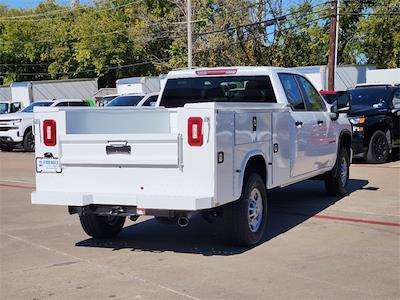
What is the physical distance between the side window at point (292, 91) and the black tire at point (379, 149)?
23.2ft

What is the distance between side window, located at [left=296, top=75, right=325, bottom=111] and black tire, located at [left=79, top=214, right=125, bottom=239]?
3.31 metres

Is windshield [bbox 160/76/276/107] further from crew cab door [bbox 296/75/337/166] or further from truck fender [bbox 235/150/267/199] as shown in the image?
truck fender [bbox 235/150/267/199]

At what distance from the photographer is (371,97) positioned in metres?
15.8

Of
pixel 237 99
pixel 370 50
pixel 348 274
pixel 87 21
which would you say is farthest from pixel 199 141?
pixel 87 21

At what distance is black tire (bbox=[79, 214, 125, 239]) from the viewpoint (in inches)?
280

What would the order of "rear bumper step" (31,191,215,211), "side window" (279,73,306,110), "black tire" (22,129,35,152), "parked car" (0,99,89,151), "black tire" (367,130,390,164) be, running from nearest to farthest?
"rear bumper step" (31,191,215,211) → "side window" (279,73,306,110) → "black tire" (367,130,390,164) → "parked car" (0,99,89,151) → "black tire" (22,129,35,152)

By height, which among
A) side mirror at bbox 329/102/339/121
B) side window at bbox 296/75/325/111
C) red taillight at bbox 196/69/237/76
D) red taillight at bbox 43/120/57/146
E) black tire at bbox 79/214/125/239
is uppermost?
red taillight at bbox 196/69/237/76

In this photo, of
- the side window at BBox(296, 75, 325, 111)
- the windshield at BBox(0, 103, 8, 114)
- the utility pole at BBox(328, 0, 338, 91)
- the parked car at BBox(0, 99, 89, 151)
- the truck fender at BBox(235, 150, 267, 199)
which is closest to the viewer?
the truck fender at BBox(235, 150, 267, 199)

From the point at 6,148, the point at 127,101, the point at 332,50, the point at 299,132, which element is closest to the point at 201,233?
the point at 299,132

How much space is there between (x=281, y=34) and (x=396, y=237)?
118 ft

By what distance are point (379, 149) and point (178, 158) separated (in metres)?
10.4

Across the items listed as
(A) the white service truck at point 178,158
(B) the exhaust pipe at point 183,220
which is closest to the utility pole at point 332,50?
(A) the white service truck at point 178,158

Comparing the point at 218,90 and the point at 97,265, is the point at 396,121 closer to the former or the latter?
the point at 218,90

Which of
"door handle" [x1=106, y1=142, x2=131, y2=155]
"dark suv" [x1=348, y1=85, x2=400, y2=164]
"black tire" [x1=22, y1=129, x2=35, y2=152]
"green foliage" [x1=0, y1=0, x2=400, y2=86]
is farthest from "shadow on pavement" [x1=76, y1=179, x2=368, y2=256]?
"green foliage" [x1=0, y1=0, x2=400, y2=86]
